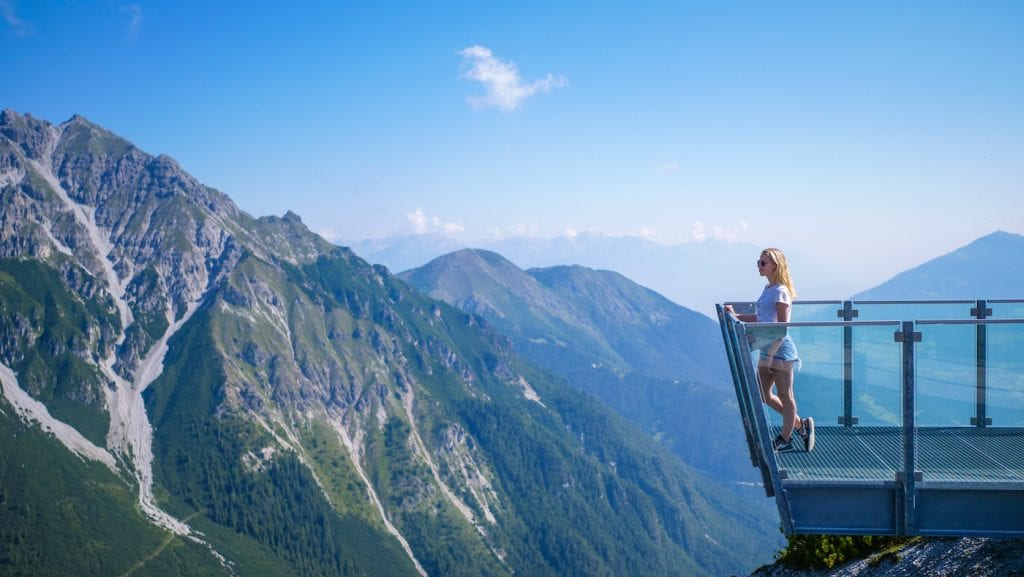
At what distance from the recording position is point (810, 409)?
36.8 ft

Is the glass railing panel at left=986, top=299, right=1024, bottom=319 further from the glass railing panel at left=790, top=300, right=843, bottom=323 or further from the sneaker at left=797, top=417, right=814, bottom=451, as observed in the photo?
the sneaker at left=797, top=417, right=814, bottom=451

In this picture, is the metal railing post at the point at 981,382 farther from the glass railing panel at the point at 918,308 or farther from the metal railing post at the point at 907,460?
the glass railing panel at the point at 918,308

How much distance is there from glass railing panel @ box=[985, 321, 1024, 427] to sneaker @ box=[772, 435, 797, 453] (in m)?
2.70

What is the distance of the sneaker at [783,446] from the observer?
1097 centimetres

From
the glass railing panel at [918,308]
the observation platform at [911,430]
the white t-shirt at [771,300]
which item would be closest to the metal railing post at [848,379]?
the observation platform at [911,430]

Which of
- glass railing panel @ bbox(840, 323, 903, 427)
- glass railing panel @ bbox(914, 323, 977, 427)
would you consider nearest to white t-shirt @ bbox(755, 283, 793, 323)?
glass railing panel @ bbox(840, 323, 903, 427)

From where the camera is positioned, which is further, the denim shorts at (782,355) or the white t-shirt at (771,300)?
the white t-shirt at (771,300)

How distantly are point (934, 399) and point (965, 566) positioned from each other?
3.75m

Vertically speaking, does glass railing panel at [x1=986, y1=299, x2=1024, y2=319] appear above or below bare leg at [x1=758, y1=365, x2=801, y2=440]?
above

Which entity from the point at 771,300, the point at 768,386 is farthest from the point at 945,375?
the point at 771,300

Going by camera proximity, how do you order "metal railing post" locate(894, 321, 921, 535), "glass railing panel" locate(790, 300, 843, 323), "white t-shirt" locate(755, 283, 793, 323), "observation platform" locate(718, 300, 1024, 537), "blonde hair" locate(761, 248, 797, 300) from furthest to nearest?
"glass railing panel" locate(790, 300, 843, 323) → "blonde hair" locate(761, 248, 797, 300) → "white t-shirt" locate(755, 283, 793, 323) → "observation platform" locate(718, 300, 1024, 537) → "metal railing post" locate(894, 321, 921, 535)

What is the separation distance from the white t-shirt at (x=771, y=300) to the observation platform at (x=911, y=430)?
1.15 meters

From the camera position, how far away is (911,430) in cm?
1017

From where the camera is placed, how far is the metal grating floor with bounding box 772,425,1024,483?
10281mm
